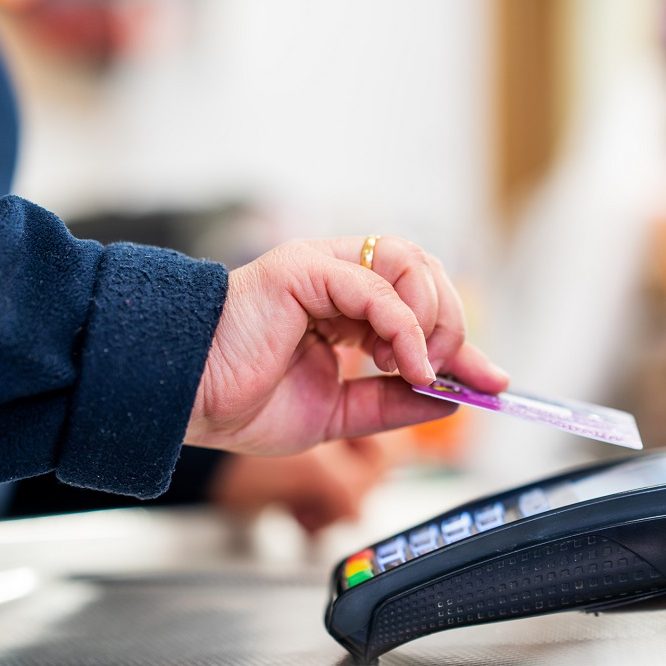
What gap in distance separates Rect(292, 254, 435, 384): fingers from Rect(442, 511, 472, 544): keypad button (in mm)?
76

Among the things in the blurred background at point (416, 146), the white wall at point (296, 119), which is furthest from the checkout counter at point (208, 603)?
the white wall at point (296, 119)

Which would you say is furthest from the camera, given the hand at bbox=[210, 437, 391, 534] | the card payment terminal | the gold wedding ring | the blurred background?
the blurred background

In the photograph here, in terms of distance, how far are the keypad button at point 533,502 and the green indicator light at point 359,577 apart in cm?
8

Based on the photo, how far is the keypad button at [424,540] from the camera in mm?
384

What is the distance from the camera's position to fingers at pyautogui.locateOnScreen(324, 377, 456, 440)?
484 millimetres

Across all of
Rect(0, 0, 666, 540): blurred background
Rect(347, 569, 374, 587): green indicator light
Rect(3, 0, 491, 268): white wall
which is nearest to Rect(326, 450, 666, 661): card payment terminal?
Rect(347, 569, 374, 587): green indicator light

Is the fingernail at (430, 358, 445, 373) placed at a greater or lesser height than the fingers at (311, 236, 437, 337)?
lesser

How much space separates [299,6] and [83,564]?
5.21ft

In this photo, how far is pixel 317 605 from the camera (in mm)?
490

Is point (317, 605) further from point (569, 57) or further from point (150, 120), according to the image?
point (569, 57)

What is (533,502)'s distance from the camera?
16.1 inches

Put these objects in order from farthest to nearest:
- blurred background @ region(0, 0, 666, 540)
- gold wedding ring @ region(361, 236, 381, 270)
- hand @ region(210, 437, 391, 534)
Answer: blurred background @ region(0, 0, 666, 540)
hand @ region(210, 437, 391, 534)
gold wedding ring @ region(361, 236, 381, 270)

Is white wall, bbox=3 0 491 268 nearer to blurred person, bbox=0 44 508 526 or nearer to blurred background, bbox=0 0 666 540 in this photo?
blurred background, bbox=0 0 666 540

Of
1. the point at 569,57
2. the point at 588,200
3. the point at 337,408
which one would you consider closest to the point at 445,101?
the point at 569,57
